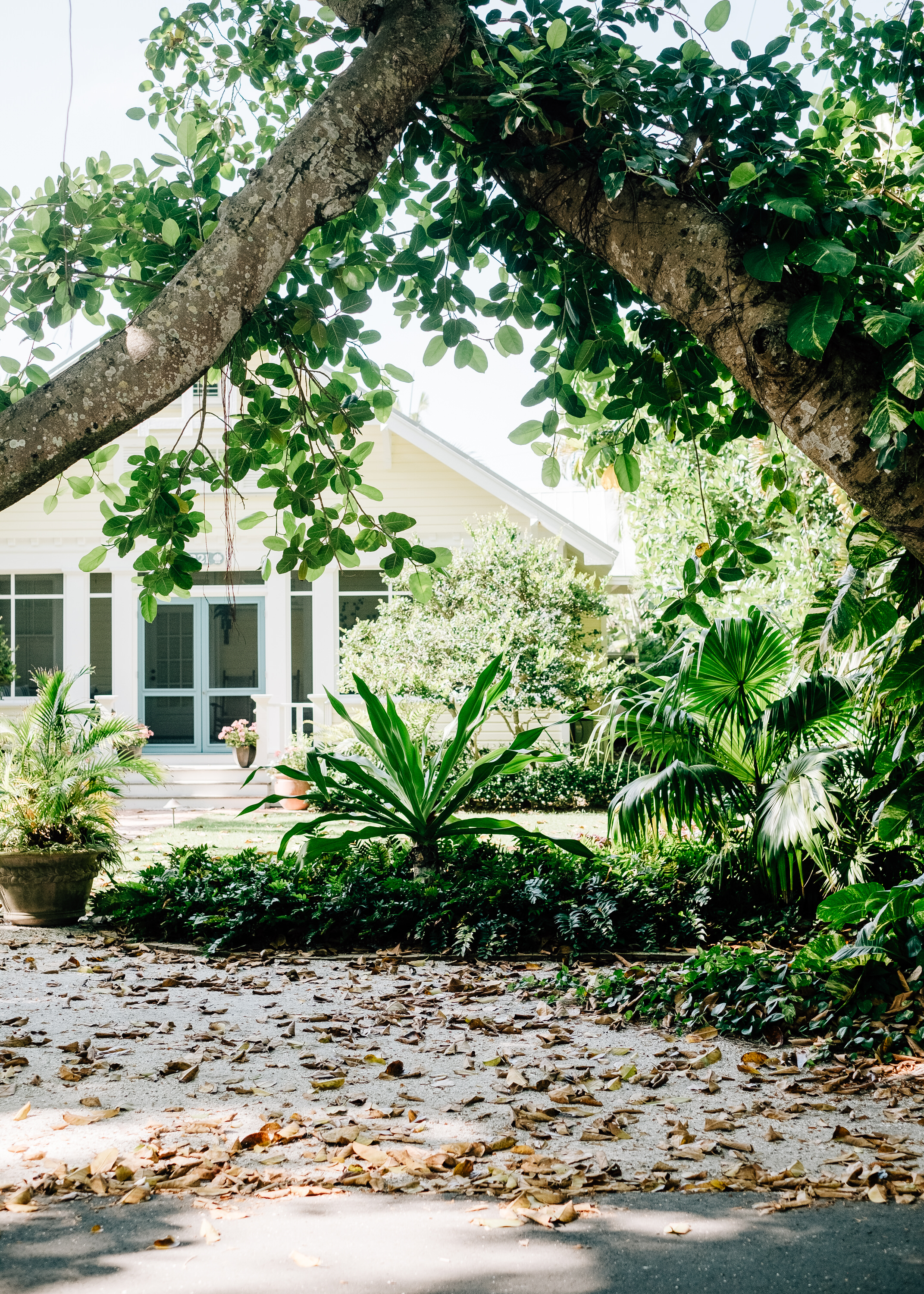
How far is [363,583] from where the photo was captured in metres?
16.4

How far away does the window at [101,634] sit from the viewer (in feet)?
55.6

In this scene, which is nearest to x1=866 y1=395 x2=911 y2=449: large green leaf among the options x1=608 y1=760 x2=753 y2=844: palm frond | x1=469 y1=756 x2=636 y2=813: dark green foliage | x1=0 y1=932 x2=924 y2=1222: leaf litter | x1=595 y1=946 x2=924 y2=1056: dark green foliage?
x1=0 y1=932 x2=924 y2=1222: leaf litter

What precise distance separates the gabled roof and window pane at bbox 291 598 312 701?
3.38 m

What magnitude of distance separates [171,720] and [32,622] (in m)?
2.84

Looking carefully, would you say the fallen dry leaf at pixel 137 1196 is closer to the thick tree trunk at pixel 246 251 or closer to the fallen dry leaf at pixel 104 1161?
the fallen dry leaf at pixel 104 1161

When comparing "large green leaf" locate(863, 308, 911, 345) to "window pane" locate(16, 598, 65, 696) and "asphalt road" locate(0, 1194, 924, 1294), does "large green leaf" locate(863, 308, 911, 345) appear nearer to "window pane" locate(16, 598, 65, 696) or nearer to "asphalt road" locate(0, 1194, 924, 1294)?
"asphalt road" locate(0, 1194, 924, 1294)

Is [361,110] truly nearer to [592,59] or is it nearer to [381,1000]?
[592,59]

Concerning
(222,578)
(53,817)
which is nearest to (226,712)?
(222,578)

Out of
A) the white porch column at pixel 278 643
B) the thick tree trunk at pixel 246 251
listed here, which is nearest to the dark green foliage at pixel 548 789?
the white porch column at pixel 278 643

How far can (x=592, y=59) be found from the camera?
8.42ft

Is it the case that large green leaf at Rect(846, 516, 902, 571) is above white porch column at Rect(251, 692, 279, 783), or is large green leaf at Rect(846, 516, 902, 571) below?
above

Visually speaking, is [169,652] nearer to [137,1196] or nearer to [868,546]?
[137,1196]

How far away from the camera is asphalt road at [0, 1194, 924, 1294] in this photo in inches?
94.8

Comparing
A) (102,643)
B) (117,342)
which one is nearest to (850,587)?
(117,342)
